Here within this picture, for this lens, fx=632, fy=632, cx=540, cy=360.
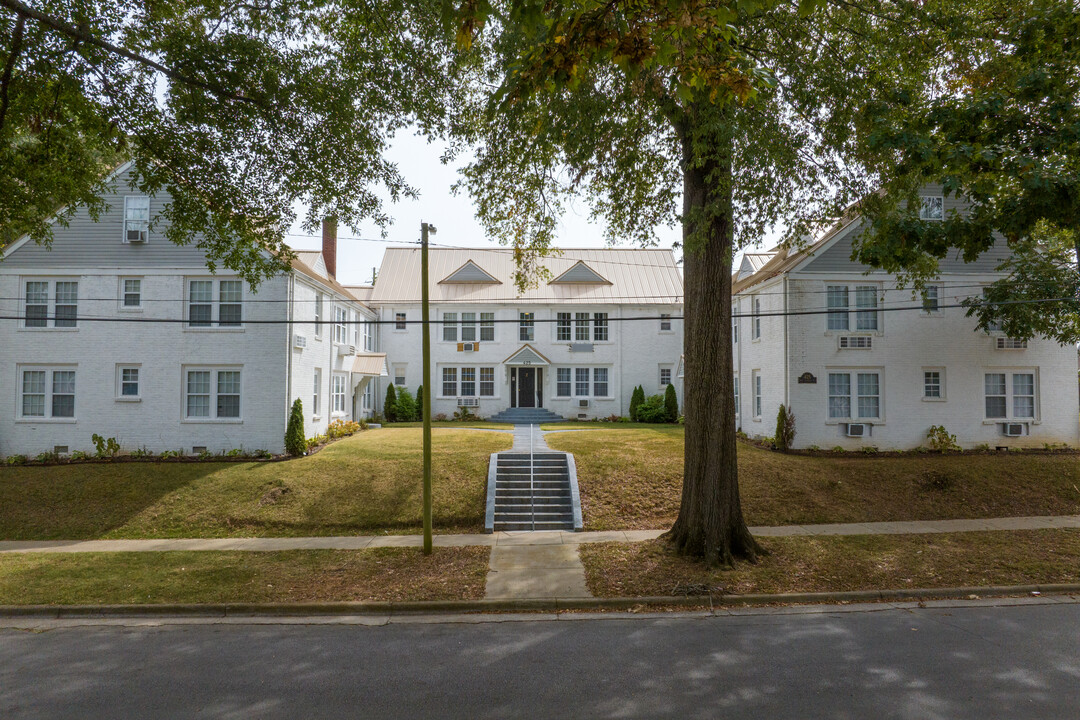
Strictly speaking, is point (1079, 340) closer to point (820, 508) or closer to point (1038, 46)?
point (820, 508)

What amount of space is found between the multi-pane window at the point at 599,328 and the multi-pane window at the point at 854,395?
39.5 feet

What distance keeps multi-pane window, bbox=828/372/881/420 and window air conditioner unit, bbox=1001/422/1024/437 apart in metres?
3.97

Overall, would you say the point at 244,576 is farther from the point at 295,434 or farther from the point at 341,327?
the point at 341,327

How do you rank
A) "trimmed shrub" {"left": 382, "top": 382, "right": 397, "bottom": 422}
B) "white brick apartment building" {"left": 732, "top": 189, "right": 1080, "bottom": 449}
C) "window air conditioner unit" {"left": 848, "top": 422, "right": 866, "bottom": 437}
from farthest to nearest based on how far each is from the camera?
1. "trimmed shrub" {"left": 382, "top": 382, "right": 397, "bottom": 422}
2. "white brick apartment building" {"left": 732, "top": 189, "right": 1080, "bottom": 449}
3. "window air conditioner unit" {"left": 848, "top": 422, "right": 866, "bottom": 437}

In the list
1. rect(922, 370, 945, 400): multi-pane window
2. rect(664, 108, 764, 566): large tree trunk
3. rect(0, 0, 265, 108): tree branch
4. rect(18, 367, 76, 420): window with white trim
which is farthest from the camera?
rect(922, 370, 945, 400): multi-pane window

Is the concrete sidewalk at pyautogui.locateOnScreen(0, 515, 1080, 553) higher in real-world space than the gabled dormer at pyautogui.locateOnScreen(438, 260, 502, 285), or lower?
lower

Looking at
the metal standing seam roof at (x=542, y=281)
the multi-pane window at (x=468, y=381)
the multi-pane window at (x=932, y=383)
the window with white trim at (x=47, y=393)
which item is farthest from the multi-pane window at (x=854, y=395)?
the window with white trim at (x=47, y=393)

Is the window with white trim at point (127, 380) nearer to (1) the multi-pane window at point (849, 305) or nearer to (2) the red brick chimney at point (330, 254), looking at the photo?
(2) the red brick chimney at point (330, 254)

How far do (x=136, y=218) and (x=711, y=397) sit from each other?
60.3ft

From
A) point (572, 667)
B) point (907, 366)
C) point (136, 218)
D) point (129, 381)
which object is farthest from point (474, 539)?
point (907, 366)

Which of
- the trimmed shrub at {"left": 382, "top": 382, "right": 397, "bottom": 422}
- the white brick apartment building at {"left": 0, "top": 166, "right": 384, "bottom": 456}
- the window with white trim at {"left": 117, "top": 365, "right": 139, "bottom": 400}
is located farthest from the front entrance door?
the window with white trim at {"left": 117, "top": 365, "right": 139, "bottom": 400}

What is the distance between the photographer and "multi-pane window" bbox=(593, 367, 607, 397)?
→ 1195 inches

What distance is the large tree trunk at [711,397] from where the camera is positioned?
10617 millimetres

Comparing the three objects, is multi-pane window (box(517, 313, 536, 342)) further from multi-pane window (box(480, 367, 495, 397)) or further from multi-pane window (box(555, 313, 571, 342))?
multi-pane window (box(480, 367, 495, 397))
